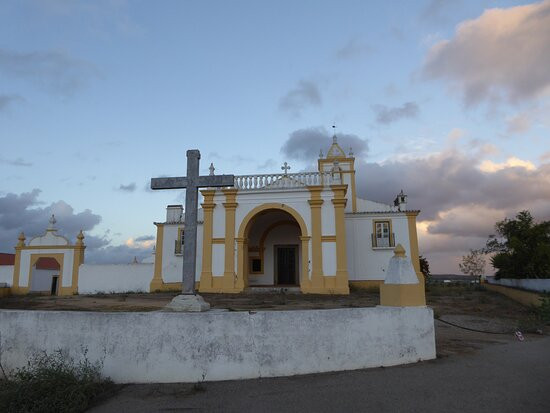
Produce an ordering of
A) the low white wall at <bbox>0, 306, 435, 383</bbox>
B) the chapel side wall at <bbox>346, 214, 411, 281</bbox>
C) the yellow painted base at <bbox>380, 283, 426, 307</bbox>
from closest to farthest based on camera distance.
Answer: the low white wall at <bbox>0, 306, 435, 383</bbox> → the yellow painted base at <bbox>380, 283, 426, 307</bbox> → the chapel side wall at <bbox>346, 214, 411, 281</bbox>

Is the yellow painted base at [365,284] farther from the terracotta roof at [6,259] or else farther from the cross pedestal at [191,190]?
the terracotta roof at [6,259]

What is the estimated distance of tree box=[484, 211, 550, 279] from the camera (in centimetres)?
1961

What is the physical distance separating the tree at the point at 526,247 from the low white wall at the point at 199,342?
58.5ft

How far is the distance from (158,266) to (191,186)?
1501cm

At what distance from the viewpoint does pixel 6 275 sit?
72.9 ft

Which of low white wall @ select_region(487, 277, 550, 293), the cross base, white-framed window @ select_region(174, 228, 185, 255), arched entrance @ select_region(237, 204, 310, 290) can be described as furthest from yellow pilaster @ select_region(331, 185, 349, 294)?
the cross base

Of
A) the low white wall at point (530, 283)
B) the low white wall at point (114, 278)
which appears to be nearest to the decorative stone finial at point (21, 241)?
the low white wall at point (114, 278)

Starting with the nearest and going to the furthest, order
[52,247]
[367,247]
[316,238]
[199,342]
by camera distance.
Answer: [199,342]
[316,238]
[367,247]
[52,247]

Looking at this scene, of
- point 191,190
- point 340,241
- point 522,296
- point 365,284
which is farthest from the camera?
point 365,284

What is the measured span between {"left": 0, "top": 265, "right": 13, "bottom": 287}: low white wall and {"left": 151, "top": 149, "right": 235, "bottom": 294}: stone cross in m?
19.4

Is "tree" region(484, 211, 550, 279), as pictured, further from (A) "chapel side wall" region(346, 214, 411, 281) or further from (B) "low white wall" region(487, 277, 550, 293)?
(A) "chapel side wall" region(346, 214, 411, 281)

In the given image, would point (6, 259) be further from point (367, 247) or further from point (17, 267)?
point (367, 247)

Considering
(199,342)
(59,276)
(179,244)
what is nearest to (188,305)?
(199,342)

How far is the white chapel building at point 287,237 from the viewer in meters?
17.8
